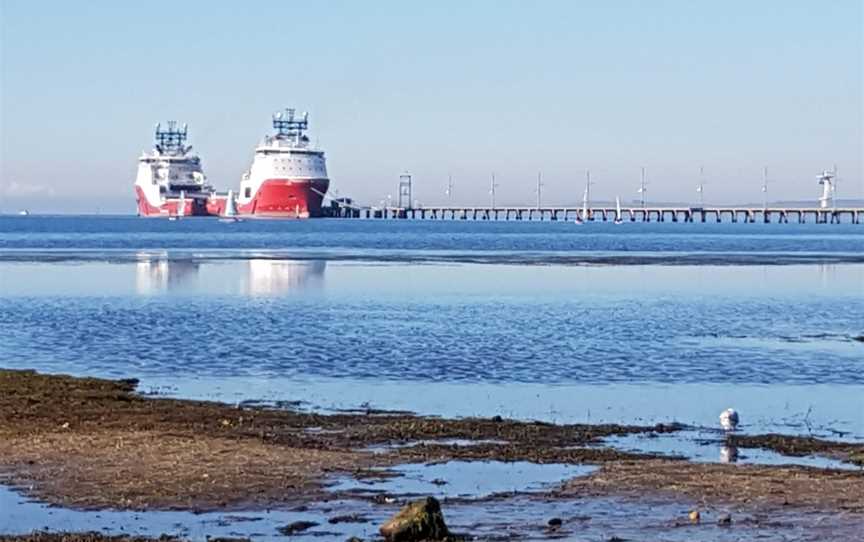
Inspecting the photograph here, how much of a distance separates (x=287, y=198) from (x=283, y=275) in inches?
5020

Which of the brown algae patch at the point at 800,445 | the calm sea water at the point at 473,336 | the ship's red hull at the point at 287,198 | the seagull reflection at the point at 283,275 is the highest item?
the ship's red hull at the point at 287,198

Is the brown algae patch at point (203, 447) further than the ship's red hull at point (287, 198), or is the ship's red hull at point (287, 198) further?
the ship's red hull at point (287, 198)

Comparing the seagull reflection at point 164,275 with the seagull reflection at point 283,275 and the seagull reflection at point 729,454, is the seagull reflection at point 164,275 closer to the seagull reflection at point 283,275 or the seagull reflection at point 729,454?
the seagull reflection at point 283,275

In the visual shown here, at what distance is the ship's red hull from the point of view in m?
188

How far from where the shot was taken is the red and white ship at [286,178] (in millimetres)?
186125

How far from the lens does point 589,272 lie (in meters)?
66.9

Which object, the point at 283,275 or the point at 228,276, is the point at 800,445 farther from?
the point at 283,275

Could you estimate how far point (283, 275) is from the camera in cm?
6375

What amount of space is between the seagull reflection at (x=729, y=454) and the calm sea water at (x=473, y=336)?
2359 mm

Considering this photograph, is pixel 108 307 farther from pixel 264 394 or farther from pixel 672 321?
pixel 264 394

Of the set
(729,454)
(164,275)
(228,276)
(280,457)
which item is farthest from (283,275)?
(280,457)

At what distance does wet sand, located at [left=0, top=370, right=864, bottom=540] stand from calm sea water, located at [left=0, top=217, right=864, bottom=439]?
2174 millimetres

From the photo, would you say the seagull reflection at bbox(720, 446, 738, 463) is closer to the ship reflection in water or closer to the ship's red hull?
the ship reflection in water

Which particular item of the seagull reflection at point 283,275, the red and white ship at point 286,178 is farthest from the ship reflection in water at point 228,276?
the red and white ship at point 286,178
